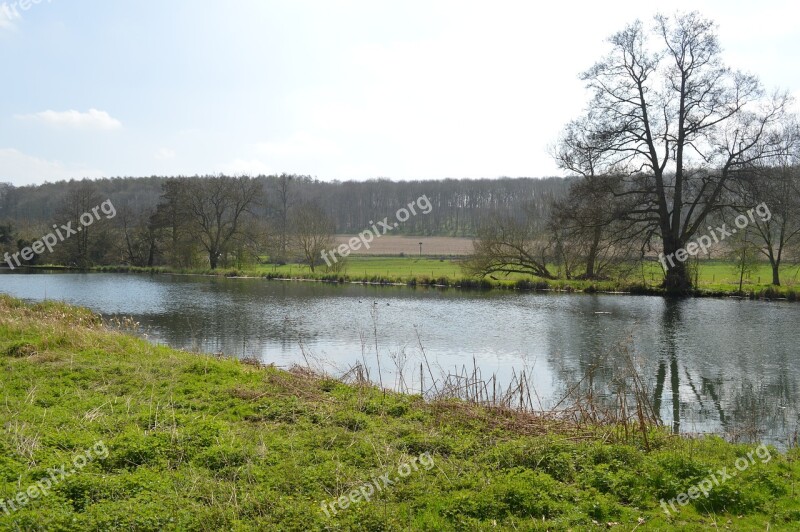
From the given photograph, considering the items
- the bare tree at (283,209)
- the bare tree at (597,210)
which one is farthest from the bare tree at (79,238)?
the bare tree at (597,210)

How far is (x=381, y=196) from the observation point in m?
112

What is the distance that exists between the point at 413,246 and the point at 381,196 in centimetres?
3905

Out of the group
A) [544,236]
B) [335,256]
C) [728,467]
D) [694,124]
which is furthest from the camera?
[335,256]

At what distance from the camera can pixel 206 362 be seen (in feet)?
34.0

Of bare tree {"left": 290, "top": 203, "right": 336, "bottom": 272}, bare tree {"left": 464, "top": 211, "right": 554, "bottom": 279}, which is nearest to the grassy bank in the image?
bare tree {"left": 464, "top": 211, "right": 554, "bottom": 279}

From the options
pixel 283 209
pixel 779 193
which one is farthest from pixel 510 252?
pixel 283 209

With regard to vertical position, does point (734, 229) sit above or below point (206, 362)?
above

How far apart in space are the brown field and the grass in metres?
53.8

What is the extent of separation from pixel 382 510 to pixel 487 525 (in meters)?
0.86

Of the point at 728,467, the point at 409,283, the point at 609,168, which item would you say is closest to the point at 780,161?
the point at 609,168

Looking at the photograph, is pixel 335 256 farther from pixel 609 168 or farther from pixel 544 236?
pixel 609 168

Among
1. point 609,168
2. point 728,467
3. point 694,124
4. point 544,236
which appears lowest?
point 728,467

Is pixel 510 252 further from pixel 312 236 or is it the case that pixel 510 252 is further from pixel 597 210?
pixel 312 236

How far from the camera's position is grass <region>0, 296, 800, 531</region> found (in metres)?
4.76
